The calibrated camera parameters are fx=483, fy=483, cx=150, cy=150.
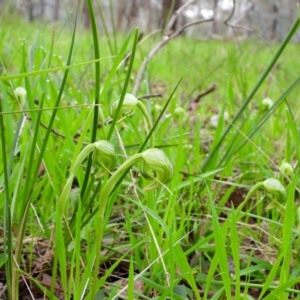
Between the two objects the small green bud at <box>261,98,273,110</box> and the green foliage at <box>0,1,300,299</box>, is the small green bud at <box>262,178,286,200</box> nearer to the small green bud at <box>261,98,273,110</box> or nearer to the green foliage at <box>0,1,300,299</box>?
the green foliage at <box>0,1,300,299</box>

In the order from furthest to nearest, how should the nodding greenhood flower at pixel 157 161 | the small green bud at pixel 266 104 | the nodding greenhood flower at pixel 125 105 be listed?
the small green bud at pixel 266 104
the nodding greenhood flower at pixel 125 105
the nodding greenhood flower at pixel 157 161

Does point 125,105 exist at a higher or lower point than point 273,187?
higher

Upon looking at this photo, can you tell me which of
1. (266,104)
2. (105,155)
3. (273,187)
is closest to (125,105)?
(105,155)

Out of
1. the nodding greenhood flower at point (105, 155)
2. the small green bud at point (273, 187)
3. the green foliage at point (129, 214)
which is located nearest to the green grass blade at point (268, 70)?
the green foliage at point (129, 214)

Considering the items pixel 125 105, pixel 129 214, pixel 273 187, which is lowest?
pixel 129 214

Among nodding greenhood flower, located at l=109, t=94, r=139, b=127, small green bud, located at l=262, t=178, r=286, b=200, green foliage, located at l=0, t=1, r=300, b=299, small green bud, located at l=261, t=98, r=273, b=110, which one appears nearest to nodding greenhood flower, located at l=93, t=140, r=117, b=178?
green foliage, located at l=0, t=1, r=300, b=299

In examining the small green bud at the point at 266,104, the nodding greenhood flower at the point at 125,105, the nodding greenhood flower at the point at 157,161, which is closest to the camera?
the nodding greenhood flower at the point at 157,161

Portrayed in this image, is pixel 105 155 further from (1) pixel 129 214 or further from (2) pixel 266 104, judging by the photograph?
(2) pixel 266 104

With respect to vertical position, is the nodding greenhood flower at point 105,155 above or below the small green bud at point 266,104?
above

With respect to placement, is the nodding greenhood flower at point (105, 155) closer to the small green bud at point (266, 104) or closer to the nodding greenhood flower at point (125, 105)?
the nodding greenhood flower at point (125, 105)

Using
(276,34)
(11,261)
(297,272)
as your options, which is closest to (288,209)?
(297,272)
